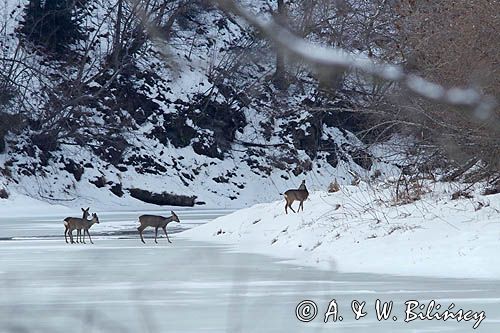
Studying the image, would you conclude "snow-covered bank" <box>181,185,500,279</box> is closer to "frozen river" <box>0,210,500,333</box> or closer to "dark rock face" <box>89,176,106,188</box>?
"frozen river" <box>0,210,500,333</box>

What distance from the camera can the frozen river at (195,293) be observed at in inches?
295

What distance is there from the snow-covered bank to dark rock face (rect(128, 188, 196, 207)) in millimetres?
21741

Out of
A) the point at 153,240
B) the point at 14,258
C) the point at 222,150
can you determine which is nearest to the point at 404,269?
the point at 14,258

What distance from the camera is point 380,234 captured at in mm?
15898

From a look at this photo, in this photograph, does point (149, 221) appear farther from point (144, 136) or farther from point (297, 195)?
point (144, 136)

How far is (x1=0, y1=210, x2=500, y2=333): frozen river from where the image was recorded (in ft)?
24.5

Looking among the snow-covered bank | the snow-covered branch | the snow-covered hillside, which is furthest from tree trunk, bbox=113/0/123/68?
the snow-covered branch

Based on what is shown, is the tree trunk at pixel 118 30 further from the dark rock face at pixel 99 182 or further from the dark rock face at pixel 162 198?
the dark rock face at pixel 162 198

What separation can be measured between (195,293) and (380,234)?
19.5 ft

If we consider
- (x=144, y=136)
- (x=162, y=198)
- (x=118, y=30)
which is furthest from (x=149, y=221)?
(x=144, y=136)

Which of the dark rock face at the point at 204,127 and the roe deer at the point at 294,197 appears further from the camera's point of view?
the dark rock face at the point at 204,127

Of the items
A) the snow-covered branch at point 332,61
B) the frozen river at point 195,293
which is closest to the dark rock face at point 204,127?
the frozen river at point 195,293

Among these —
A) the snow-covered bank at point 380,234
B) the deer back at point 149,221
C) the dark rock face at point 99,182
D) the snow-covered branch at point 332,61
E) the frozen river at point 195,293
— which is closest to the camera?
the snow-covered branch at point 332,61

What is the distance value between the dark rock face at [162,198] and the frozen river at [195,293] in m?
25.5
